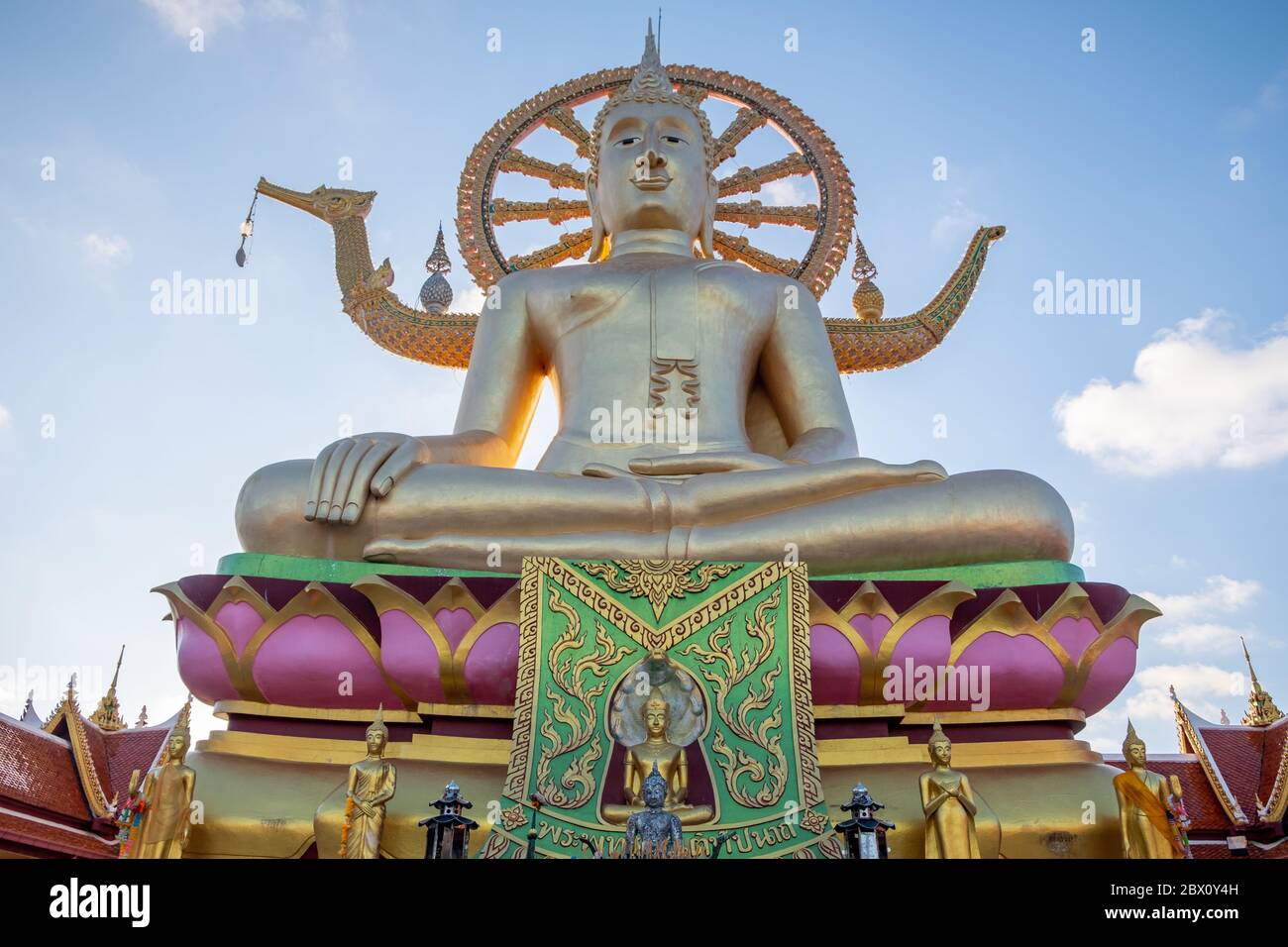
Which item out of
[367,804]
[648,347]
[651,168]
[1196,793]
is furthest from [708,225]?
[1196,793]

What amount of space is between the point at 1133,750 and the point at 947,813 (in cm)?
64

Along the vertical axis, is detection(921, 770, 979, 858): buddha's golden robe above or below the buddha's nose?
below

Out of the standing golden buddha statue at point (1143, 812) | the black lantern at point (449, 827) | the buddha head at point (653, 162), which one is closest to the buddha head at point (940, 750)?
the standing golden buddha statue at point (1143, 812)

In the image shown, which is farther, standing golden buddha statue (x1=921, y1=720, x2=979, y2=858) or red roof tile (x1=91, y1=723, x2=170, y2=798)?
red roof tile (x1=91, y1=723, x2=170, y2=798)

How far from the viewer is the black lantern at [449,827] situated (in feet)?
9.24

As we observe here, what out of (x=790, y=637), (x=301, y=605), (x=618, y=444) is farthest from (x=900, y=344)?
(x=301, y=605)

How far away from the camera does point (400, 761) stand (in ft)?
12.4

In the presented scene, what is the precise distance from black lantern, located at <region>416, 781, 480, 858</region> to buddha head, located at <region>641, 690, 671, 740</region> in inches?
31.0

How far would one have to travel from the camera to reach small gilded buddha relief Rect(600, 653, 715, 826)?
11.4 ft

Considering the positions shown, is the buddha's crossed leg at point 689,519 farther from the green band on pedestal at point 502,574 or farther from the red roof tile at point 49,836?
the red roof tile at point 49,836

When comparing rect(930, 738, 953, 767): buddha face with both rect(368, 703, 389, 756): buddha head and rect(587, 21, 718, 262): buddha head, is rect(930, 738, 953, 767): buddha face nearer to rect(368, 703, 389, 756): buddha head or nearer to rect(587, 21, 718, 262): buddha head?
rect(368, 703, 389, 756): buddha head

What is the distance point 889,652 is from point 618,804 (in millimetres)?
1130

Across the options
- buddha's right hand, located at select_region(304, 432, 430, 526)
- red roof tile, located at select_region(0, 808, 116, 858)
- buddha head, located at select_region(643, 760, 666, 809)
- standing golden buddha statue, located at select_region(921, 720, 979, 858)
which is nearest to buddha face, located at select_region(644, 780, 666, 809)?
buddha head, located at select_region(643, 760, 666, 809)

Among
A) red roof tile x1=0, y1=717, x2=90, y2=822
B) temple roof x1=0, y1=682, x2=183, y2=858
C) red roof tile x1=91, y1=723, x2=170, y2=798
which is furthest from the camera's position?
red roof tile x1=91, y1=723, x2=170, y2=798
